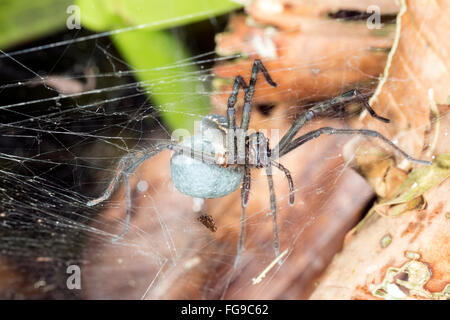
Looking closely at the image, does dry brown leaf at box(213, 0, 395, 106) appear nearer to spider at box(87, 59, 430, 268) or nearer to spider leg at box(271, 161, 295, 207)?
spider at box(87, 59, 430, 268)

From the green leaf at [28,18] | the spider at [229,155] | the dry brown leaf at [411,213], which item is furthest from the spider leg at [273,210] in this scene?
the green leaf at [28,18]

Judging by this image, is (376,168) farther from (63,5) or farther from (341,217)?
(63,5)

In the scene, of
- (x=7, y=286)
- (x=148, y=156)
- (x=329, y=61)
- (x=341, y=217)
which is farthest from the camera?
(x=7, y=286)

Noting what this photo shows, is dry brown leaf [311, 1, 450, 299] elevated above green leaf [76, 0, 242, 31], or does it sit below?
below

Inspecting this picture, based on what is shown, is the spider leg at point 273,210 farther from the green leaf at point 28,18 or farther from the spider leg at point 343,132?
the green leaf at point 28,18

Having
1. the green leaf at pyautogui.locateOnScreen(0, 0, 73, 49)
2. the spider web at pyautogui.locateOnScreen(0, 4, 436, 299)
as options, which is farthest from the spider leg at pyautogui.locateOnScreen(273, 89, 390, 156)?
the green leaf at pyautogui.locateOnScreen(0, 0, 73, 49)

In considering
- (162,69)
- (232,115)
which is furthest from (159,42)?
(232,115)
